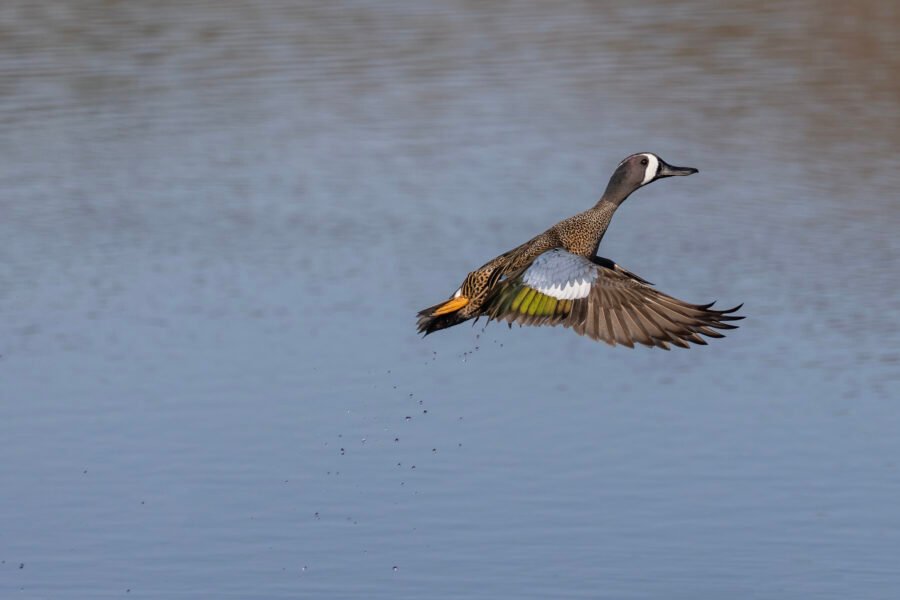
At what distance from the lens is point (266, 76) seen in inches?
830

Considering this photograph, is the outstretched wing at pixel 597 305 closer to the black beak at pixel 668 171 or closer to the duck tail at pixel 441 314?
the duck tail at pixel 441 314

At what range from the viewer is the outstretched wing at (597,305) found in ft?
25.6

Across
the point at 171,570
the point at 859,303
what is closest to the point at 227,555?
the point at 171,570

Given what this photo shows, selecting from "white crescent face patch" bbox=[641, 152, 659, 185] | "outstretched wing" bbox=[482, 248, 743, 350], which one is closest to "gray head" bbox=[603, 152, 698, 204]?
"white crescent face patch" bbox=[641, 152, 659, 185]

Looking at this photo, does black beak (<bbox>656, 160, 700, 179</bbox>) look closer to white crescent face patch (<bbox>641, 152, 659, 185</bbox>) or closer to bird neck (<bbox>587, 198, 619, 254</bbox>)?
white crescent face patch (<bbox>641, 152, 659, 185</bbox>)

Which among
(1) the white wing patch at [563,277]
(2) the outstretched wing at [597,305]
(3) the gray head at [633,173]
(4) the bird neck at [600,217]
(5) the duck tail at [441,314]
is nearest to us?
(2) the outstretched wing at [597,305]

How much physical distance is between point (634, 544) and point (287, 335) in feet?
13.2

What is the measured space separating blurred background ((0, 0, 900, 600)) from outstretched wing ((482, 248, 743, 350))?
1650 mm

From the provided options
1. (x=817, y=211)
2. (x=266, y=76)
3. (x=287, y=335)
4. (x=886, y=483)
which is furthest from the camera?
(x=266, y=76)

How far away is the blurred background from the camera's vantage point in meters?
9.55

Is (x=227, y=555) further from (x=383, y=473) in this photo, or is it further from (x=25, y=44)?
(x=25, y=44)

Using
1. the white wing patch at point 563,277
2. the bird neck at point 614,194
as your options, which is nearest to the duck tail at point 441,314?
the white wing patch at point 563,277

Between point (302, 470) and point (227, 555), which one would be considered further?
point (302, 470)

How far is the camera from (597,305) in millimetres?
7980
